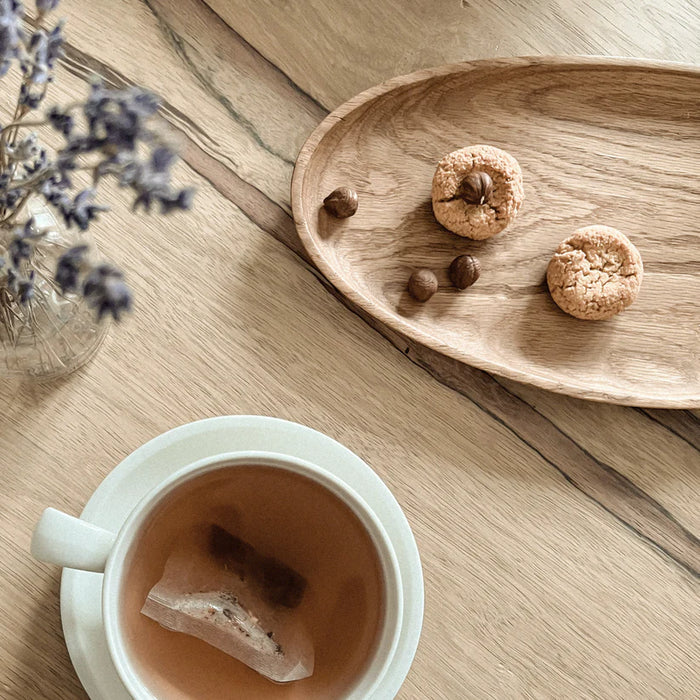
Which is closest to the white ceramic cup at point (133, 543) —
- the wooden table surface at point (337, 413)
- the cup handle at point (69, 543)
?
the cup handle at point (69, 543)

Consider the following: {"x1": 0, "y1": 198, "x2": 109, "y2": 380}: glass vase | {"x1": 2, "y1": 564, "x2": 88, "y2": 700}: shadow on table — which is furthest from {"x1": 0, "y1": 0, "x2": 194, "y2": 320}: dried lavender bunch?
{"x1": 2, "y1": 564, "x2": 88, "y2": 700}: shadow on table

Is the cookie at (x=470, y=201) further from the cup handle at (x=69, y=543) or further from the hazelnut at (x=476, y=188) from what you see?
the cup handle at (x=69, y=543)

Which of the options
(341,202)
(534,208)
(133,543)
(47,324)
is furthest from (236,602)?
(534,208)

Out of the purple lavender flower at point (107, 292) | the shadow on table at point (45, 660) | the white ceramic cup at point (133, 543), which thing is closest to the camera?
the purple lavender flower at point (107, 292)

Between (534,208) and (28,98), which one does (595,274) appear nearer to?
(534,208)

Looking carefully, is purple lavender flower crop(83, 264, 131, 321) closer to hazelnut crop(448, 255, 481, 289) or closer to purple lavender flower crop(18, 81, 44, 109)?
purple lavender flower crop(18, 81, 44, 109)

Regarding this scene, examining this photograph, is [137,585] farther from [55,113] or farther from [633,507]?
[633,507]

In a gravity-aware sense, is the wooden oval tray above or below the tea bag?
above
